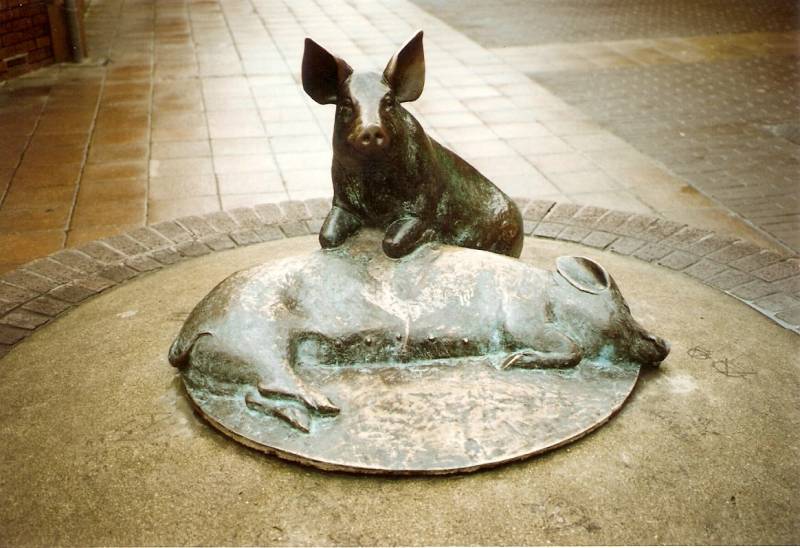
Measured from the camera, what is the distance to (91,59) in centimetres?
1052

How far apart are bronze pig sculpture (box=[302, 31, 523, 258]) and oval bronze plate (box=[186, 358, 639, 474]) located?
1.95 feet

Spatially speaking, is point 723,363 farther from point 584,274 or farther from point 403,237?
point 403,237

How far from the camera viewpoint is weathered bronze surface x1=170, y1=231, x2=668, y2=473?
10.0ft

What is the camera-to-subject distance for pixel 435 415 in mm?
3076

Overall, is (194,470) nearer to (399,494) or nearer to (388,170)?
(399,494)

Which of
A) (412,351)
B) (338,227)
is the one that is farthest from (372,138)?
(412,351)

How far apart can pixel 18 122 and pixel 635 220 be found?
6004 millimetres

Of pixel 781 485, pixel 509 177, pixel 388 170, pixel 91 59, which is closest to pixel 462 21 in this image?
pixel 91 59

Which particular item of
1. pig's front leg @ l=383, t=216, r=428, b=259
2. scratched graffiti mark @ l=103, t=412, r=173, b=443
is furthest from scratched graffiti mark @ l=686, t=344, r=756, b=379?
scratched graffiti mark @ l=103, t=412, r=173, b=443

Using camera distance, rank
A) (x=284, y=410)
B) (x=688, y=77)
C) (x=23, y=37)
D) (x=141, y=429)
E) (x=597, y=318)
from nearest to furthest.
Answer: (x=284, y=410), (x=141, y=429), (x=597, y=318), (x=23, y=37), (x=688, y=77)

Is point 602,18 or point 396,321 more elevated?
point 396,321

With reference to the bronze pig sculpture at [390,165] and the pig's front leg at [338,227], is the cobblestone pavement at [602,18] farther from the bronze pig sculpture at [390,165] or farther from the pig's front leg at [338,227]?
the pig's front leg at [338,227]

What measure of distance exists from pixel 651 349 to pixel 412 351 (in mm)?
1021

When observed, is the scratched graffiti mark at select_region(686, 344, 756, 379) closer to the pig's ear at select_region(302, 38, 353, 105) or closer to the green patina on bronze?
the green patina on bronze
